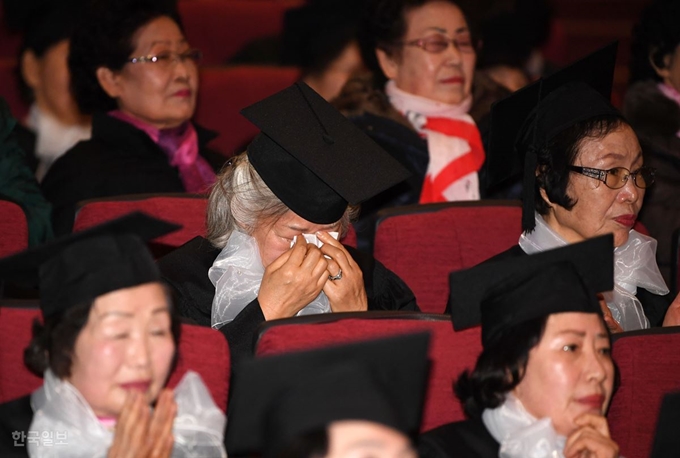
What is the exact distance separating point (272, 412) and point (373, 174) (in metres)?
1.27

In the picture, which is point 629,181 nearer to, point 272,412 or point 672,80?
point 672,80

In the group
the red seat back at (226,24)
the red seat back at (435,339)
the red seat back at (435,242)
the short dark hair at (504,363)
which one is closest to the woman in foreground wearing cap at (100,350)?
the red seat back at (435,339)

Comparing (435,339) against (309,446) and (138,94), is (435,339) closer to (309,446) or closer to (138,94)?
(309,446)

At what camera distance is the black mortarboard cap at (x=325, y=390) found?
1785mm

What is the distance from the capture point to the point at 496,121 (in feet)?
10.6

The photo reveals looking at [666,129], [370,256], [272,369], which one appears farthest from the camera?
[666,129]

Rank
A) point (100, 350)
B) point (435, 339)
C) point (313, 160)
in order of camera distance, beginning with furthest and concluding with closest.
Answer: point (313, 160)
point (435, 339)
point (100, 350)

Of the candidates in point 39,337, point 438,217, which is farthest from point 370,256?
point 39,337

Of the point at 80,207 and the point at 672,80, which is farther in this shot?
the point at 672,80

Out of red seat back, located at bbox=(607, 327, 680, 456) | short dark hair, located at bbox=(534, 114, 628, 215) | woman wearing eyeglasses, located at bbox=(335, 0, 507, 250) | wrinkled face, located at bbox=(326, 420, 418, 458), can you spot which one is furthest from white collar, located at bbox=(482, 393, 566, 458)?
woman wearing eyeglasses, located at bbox=(335, 0, 507, 250)

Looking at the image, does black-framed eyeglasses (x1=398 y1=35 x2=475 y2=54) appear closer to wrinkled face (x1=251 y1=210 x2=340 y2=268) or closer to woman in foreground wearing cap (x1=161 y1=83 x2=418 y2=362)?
woman in foreground wearing cap (x1=161 y1=83 x2=418 y2=362)

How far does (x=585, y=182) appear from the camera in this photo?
Result: 10.2ft

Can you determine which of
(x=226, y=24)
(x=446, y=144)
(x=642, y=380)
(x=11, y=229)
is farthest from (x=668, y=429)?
(x=226, y=24)

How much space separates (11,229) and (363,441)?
64.1 inches
